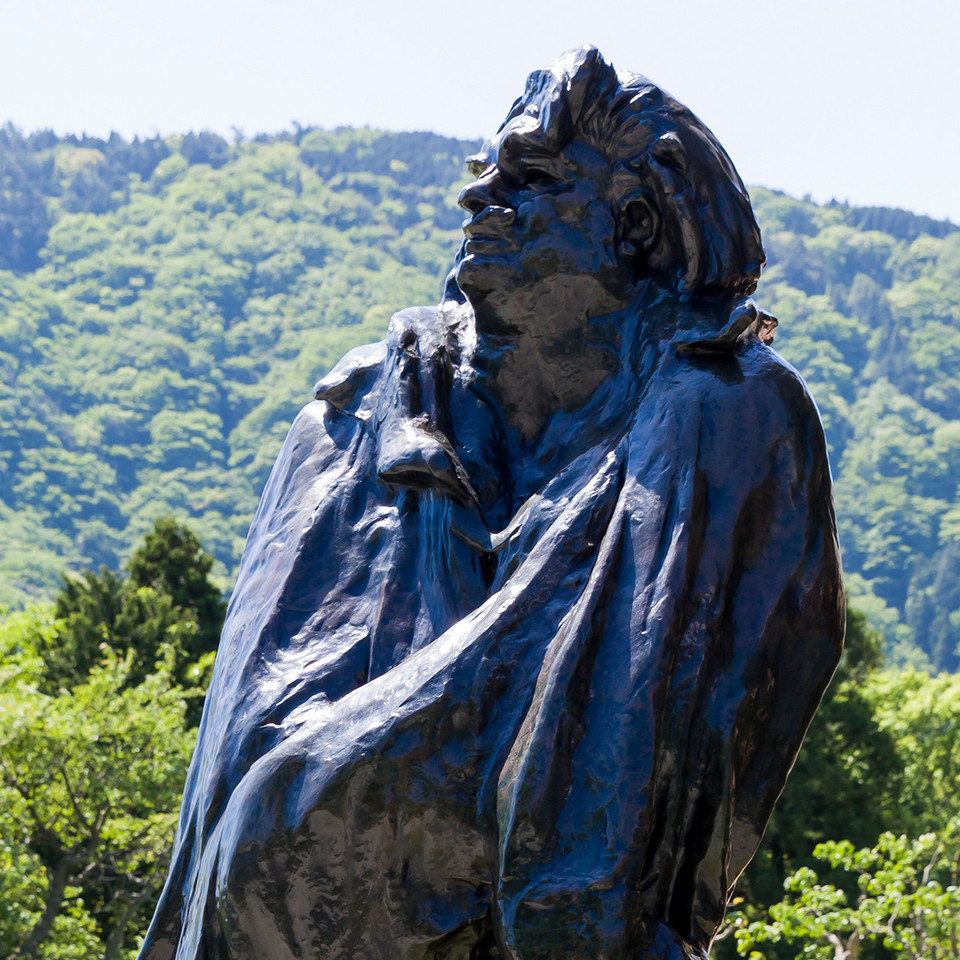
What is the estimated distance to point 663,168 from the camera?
282cm

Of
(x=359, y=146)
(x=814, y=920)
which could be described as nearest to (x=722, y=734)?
(x=814, y=920)

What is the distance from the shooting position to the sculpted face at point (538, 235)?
9.54 feet

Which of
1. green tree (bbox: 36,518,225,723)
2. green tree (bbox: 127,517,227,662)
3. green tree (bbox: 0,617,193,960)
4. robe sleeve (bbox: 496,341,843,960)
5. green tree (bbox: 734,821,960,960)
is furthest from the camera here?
green tree (bbox: 127,517,227,662)

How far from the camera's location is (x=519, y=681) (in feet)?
8.43

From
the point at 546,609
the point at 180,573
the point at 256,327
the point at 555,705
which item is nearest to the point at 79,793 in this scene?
the point at 180,573

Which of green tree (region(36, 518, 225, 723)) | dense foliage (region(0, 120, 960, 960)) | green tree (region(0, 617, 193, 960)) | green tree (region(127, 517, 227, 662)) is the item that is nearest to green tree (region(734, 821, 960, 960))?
dense foliage (region(0, 120, 960, 960))

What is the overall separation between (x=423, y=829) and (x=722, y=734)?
0.50 m

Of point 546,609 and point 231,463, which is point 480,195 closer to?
point 546,609

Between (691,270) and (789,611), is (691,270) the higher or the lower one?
the higher one

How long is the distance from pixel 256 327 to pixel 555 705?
8206cm

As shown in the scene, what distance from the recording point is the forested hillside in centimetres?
6500

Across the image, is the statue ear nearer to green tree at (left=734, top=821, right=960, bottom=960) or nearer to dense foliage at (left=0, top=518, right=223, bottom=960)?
green tree at (left=734, top=821, right=960, bottom=960)

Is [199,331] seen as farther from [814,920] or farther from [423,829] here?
[423,829]

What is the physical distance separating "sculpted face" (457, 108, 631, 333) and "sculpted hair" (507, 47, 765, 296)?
32mm
